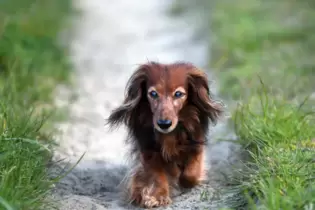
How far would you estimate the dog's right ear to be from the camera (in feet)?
14.6

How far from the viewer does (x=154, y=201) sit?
430 centimetres

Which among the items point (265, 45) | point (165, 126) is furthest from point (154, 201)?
point (265, 45)

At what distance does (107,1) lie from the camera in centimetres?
1526

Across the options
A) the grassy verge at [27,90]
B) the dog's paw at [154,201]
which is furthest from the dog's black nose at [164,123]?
the grassy verge at [27,90]

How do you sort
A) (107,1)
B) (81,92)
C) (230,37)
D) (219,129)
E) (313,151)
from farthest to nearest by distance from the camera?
1. (107,1)
2. (230,37)
3. (81,92)
4. (219,129)
5. (313,151)

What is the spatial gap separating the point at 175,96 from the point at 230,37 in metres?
4.47

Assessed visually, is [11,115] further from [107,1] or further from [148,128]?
[107,1]

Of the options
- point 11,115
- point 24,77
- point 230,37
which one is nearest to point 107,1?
point 230,37

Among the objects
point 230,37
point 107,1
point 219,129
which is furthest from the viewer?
point 107,1

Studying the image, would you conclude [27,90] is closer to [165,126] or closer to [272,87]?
[272,87]

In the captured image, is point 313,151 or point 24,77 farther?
point 24,77

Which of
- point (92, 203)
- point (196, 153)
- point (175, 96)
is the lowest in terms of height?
point (92, 203)

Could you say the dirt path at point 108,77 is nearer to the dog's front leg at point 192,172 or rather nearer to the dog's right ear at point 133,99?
the dog's front leg at point 192,172

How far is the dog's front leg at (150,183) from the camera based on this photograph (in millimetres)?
4332
